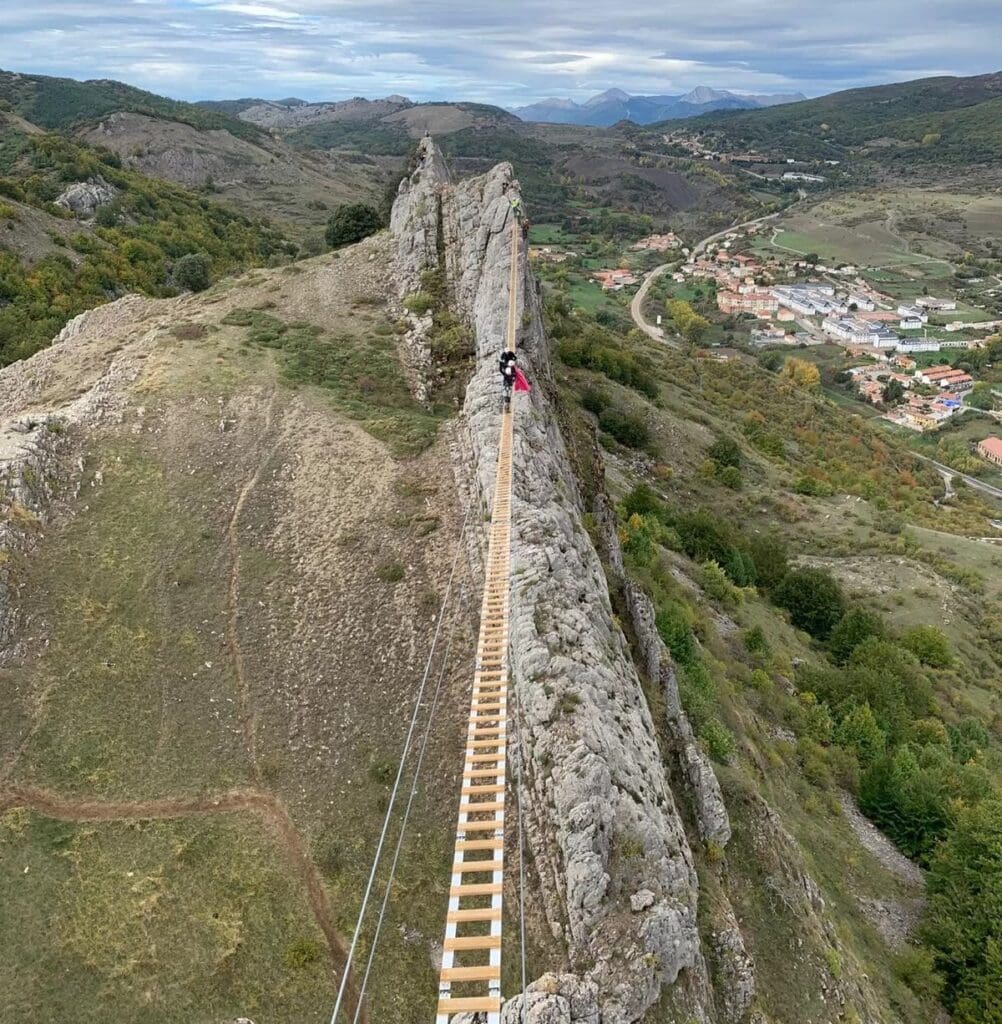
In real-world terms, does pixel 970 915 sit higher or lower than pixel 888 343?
higher

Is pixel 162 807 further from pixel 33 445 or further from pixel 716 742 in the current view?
pixel 716 742

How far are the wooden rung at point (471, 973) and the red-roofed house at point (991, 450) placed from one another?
145m

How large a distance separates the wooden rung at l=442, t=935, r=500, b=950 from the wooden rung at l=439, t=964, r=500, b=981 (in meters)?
0.33

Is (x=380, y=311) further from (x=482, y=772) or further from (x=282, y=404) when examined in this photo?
(x=482, y=772)

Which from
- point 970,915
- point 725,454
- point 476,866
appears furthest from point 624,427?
point 476,866

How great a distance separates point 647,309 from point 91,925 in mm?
185117


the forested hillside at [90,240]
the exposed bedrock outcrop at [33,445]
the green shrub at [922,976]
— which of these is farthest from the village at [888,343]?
the green shrub at [922,976]

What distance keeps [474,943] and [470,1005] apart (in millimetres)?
893

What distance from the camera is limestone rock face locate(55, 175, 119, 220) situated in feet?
305

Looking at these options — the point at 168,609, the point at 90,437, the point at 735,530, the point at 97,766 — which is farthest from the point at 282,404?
the point at 735,530

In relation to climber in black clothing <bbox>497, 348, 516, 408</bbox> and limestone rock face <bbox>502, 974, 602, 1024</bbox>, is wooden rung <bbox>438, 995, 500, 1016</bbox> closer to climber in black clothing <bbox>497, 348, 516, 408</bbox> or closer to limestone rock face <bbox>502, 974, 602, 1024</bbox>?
limestone rock face <bbox>502, 974, 602, 1024</bbox>

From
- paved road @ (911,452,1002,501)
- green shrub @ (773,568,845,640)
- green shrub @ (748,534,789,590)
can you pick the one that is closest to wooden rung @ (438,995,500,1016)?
green shrub @ (773,568,845,640)

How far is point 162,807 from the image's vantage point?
17.6m

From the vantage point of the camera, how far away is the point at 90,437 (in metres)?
30.2
